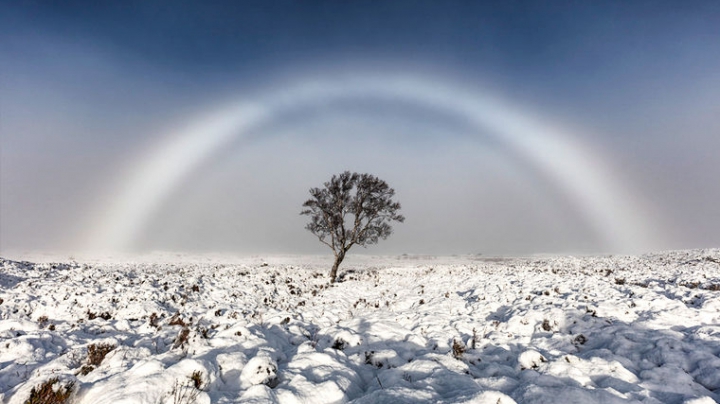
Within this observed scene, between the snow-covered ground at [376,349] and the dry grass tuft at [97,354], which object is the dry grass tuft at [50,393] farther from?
the dry grass tuft at [97,354]

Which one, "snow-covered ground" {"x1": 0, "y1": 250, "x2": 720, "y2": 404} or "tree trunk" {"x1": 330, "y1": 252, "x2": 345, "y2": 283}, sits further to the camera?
"tree trunk" {"x1": 330, "y1": 252, "x2": 345, "y2": 283}

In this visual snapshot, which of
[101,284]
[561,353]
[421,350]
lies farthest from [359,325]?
[101,284]

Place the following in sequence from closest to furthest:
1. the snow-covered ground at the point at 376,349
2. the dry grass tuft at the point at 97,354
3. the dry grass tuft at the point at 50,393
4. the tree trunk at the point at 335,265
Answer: the dry grass tuft at the point at 50,393 < the snow-covered ground at the point at 376,349 < the dry grass tuft at the point at 97,354 < the tree trunk at the point at 335,265

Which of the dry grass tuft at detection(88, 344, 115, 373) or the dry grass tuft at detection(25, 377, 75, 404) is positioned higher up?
the dry grass tuft at detection(25, 377, 75, 404)

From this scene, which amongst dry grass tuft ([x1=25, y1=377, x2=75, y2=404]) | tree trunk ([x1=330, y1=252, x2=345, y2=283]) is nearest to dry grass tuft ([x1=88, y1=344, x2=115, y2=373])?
dry grass tuft ([x1=25, y1=377, x2=75, y2=404])

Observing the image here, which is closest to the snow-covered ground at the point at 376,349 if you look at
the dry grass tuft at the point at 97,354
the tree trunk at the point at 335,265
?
the dry grass tuft at the point at 97,354

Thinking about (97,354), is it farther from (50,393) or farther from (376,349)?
(376,349)

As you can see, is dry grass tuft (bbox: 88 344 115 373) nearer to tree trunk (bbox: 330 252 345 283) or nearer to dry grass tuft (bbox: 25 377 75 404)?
dry grass tuft (bbox: 25 377 75 404)

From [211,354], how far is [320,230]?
2435 centimetres

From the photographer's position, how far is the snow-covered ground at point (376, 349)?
13.4 feet

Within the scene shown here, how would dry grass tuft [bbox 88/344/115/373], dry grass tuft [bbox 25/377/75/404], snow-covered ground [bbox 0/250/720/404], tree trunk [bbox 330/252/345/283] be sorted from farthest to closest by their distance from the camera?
tree trunk [bbox 330/252/345/283] < dry grass tuft [bbox 88/344/115/373] < snow-covered ground [bbox 0/250/720/404] < dry grass tuft [bbox 25/377/75/404]

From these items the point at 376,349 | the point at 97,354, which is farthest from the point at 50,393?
the point at 376,349

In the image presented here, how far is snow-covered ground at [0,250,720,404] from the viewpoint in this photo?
4.08 m

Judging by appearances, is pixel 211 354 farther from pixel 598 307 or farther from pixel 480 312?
pixel 598 307
